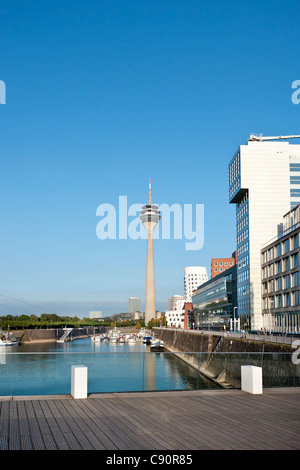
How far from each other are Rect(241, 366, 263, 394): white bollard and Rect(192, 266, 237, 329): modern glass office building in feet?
299

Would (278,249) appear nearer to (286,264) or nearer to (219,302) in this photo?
(286,264)

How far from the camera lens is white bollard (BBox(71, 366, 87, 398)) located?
1675cm

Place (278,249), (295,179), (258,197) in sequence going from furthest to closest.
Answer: (295,179) < (258,197) < (278,249)

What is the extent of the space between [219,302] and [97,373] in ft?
395

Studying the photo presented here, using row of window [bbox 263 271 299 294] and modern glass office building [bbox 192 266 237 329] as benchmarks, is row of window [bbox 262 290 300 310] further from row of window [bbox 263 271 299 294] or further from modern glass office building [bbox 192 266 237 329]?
modern glass office building [bbox 192 266 237 329]

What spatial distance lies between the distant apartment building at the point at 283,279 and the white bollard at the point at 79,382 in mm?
61730

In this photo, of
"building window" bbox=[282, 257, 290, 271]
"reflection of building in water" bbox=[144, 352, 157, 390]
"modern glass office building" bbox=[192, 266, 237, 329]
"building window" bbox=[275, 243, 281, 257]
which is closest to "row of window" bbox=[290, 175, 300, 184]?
"modern glass office building" bbox=[192, 266, 237, 329]

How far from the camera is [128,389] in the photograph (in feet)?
60.5

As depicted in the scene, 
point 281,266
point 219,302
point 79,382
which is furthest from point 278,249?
point 79,382

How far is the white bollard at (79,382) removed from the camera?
1675cm

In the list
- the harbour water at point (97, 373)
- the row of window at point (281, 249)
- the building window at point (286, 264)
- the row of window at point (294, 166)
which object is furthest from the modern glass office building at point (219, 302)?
the harbour water at point (97, 373)

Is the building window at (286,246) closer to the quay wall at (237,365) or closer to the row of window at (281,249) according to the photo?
the row of window at (281,249)

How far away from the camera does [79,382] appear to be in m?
16.8

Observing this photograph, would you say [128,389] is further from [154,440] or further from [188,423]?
[154,440]
